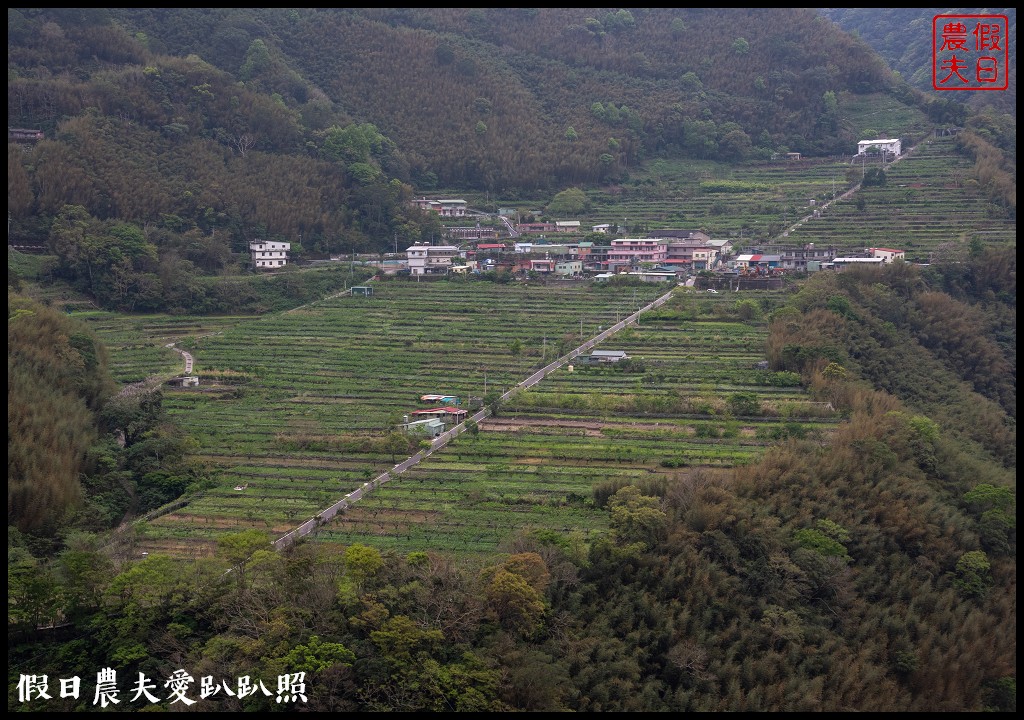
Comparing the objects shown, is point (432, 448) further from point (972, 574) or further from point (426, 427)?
point (972, 574)

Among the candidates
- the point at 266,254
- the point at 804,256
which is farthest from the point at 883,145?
the point at 266,254

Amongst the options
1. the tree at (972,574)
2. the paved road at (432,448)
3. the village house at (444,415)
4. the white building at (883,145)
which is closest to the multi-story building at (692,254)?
the paved road at (432,448)

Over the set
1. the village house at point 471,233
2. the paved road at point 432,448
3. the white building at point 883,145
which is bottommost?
the paved road at point 432,448

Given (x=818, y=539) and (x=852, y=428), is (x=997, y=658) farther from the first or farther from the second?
(x=852, y=428)

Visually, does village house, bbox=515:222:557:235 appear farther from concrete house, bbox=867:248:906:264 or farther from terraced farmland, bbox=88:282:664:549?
concrete house, bbox=867:248:906:264

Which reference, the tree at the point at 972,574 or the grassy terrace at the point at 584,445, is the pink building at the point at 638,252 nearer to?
the grassy terrace at the point at 584,445
